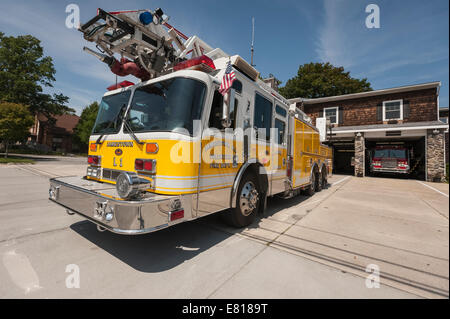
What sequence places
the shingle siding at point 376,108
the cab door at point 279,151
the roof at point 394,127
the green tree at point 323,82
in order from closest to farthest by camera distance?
1. the cab door at point 279,151
2. the roof at point 394,127
3. the shingle siding at point 376,108
4. the green tree at point 323,82

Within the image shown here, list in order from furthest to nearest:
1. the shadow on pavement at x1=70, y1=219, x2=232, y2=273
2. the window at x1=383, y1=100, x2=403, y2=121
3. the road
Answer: the window at x1=383, y1=100, x2=403, y2=121 → the shadow on pavement at x1=70, y1=219, x2=232, y2=273 → the road

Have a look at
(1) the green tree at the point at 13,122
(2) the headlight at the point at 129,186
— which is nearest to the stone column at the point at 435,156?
(2) the headlight at the point at 129,186

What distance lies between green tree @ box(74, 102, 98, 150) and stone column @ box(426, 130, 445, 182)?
4289cm

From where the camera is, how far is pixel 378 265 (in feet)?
8.79

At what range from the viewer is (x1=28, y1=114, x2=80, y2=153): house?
42406 millimetres

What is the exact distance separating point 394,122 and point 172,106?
18.6m

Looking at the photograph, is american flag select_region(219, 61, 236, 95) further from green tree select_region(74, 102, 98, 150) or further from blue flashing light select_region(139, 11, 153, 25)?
green tree select_region(74, 102, 98, 150)

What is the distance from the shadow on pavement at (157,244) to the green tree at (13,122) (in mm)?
22310

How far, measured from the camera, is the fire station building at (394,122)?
44.1ft

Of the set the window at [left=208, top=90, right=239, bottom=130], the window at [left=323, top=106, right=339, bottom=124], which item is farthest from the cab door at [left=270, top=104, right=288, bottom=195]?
the window at [left=323, top=106, right=339, bottom=124]

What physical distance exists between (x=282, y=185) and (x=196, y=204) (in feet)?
9.37

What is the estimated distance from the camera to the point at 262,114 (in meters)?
4.31

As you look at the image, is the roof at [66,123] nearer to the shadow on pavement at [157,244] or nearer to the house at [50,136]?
the house at [50,136]
